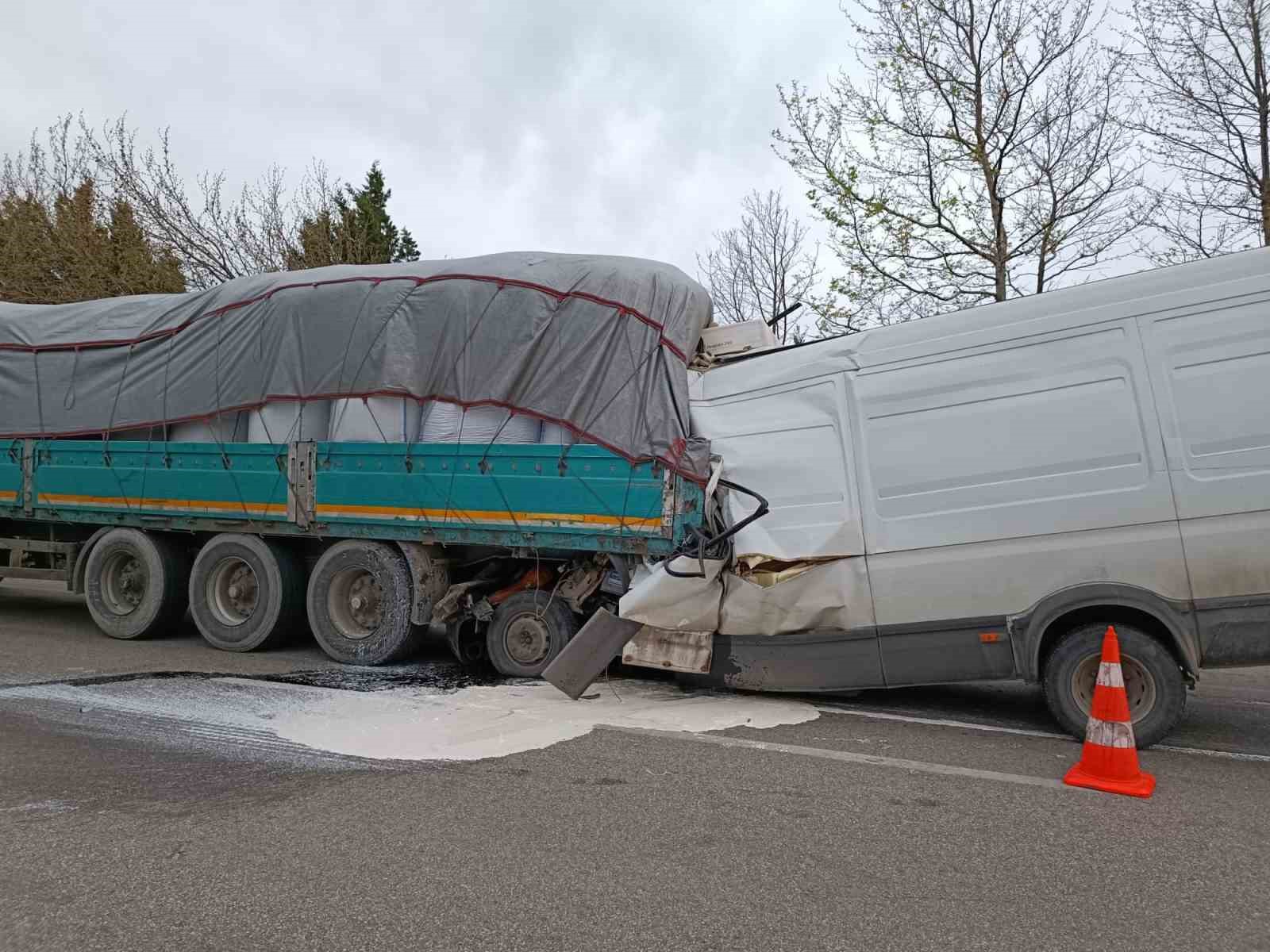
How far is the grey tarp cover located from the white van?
3.57 feet

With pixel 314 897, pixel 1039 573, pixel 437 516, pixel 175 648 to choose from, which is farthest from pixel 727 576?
pixel 175 648

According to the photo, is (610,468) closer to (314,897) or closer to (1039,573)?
(1039,573)

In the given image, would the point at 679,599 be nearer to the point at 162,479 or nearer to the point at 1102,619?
the point at 1102,619

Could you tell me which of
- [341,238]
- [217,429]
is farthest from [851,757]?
[341,238]

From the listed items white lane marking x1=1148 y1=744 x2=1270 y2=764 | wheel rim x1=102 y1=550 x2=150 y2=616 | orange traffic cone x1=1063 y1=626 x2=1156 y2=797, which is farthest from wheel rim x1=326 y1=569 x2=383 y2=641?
white lane marking x1=1148 y1=744 x2=1270 y2=764

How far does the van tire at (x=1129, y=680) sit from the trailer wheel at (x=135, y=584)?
8079 millimetres

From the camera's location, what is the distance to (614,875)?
3.55 metres

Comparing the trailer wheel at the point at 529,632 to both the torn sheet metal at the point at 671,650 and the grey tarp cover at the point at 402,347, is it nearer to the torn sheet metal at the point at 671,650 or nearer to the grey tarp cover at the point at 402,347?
the torn sheet metal at the point at 671,650

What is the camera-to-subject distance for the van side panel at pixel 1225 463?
5.04 meters

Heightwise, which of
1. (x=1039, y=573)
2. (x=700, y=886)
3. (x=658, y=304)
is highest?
(x=658, y=304)

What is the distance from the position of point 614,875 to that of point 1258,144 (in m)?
15.4

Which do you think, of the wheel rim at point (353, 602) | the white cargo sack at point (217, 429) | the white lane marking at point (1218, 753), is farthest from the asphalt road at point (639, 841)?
the white cargo sack at point (217, 429)

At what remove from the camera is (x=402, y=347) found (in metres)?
7.78

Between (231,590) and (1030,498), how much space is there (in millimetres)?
7339
